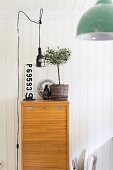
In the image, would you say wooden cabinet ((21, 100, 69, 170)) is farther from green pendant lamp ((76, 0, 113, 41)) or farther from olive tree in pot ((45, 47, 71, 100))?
green pendant lamp ((76, 0, 113, 41))

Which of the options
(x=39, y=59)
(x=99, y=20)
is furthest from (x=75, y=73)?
(x=99, y=20)

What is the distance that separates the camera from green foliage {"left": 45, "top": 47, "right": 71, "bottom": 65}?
A: 2.72 meters

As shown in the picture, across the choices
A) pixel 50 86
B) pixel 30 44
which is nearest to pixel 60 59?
pixel 50 86

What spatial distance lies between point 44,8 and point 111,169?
2.18 m

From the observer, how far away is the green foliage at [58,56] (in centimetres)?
272

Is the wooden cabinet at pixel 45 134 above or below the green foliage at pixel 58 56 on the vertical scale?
below

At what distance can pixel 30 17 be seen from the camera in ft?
9.87

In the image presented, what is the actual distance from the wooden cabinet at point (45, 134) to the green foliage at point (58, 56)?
1.58ft

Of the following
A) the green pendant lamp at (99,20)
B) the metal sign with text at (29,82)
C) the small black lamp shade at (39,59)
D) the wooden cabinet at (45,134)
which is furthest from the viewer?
the metal sign with text at (29,82)

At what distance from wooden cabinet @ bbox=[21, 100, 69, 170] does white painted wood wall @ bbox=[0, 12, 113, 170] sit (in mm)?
411

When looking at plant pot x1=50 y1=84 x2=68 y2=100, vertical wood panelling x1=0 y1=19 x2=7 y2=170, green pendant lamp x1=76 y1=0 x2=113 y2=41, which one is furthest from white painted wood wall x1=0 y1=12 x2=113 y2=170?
green pendant lamp x1=76 y1=0 x2=113 y2=41

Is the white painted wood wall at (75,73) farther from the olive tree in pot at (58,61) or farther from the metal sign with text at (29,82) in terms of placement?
the olive tree in pot at (58,61)

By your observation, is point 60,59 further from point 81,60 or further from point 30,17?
point 30,17

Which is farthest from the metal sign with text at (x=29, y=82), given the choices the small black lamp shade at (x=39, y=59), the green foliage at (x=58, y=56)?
the green foliage at (x=58, y=56)
